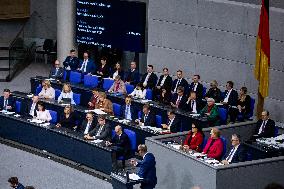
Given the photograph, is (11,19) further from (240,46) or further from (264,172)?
(264,172)

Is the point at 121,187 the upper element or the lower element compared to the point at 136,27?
lower

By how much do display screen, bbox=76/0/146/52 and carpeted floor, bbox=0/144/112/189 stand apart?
5.65 m

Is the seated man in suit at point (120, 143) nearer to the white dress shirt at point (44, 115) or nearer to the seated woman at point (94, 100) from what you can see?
the white dress shirt at point (44, 115)

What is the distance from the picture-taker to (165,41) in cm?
2061

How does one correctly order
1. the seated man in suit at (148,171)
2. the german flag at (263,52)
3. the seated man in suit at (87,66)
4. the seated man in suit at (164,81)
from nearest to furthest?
the seated man in suit at (148,171)
the german flag at (263,52)
the seated man in suit at (164,81)
the seated man in suit at (87,66)

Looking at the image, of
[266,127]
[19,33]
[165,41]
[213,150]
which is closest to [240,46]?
[165,41]

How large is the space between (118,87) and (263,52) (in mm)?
4196

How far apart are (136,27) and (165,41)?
3.22ft

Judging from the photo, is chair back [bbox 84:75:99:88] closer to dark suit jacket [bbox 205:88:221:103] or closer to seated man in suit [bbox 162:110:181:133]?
dark suit jacket [bbox 205:88:221:103]

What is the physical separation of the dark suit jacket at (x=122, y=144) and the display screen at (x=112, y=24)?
20.7 feet

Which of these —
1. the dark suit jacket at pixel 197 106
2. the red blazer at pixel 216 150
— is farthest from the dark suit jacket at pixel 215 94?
the red blazer at pixel 216 150

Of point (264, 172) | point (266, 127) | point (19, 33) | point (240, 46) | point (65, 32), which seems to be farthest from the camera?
point (19, 33)

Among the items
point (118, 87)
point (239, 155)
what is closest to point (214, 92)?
point (118, 87)

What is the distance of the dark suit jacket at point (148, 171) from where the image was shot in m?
13.1
